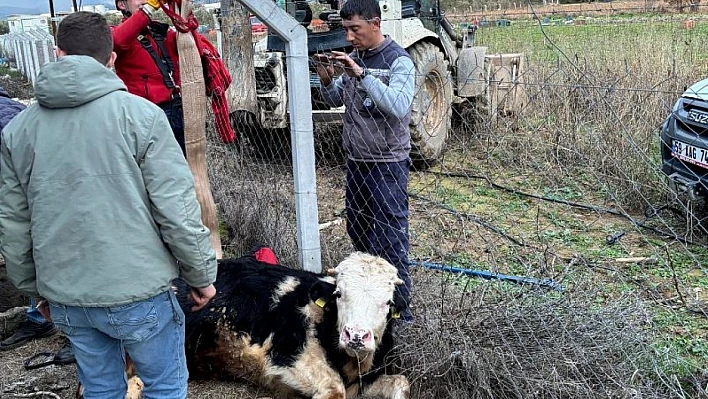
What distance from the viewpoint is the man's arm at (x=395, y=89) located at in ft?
11.2

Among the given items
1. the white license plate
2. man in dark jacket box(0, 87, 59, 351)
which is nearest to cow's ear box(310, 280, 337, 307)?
man in dark jacket box(0, 87, 59, 351)

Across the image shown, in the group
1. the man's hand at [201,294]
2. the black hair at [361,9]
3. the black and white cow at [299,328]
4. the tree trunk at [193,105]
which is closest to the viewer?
the man's hand at [201,294]

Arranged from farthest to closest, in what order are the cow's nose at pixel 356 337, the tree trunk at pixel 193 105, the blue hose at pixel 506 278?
1. the tree trunk at pixel 193 105
2. the blue hose at pixel 506 278
3. the cow's nose at pixel 356 337

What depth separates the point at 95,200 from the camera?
7.20 feet

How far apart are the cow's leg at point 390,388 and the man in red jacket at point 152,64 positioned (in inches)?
80.5

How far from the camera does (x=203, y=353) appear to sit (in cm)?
358

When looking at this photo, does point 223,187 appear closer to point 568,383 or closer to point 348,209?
point 348,209

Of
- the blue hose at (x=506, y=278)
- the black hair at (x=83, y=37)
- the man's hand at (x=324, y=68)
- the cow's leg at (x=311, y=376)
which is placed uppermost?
the black hair at (x=83, y=37)

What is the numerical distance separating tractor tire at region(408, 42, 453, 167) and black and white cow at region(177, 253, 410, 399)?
427 centimetres

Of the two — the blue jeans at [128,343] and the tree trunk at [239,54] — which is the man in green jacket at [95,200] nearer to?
the blue jeans at [128,343]

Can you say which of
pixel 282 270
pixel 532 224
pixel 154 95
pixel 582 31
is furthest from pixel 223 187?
pixel 582 31

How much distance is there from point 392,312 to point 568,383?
94cm

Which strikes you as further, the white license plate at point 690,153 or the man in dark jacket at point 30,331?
the white license plate at point 690,153

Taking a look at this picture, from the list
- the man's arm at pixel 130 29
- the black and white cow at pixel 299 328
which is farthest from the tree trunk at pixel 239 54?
the black and white cow at pixel 299 328
